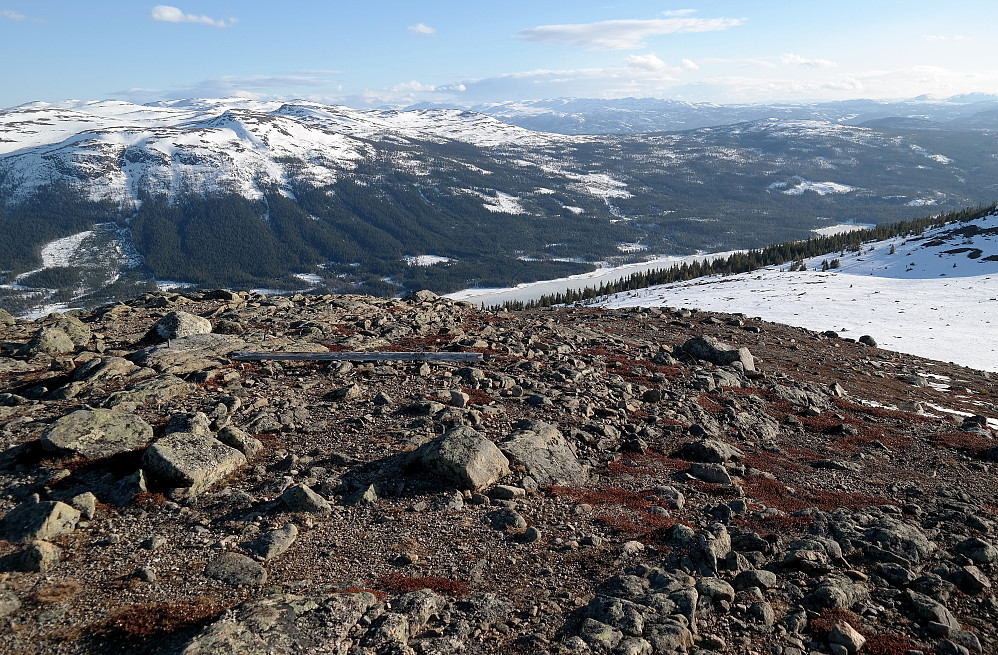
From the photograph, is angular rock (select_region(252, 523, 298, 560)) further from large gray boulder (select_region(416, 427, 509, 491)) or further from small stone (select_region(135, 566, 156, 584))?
large gray boulder (select_region(416, 427, 509, 491))

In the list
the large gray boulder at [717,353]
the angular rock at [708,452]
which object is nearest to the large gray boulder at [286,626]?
the angular rock at [708,452]

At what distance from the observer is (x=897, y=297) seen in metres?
52.8

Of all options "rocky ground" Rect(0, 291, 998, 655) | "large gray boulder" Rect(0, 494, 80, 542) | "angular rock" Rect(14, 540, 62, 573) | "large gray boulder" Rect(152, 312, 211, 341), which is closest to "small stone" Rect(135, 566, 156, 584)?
"rocky ground" Rect(0, 291, 998, 655)

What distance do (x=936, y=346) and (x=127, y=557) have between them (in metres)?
46.4

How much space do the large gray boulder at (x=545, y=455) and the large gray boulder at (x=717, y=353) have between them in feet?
47.9

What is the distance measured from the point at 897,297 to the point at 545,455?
173 ft

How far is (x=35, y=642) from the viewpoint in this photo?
8617mm

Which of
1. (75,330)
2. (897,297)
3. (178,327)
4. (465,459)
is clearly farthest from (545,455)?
(897,297)

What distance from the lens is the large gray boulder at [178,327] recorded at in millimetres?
23469

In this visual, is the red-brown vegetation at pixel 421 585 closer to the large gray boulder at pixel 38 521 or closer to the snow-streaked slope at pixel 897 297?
the large gray boulder at pixel 38 521

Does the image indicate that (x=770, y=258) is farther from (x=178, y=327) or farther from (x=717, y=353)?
(x=178, y=327)

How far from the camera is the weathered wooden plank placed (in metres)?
21.7

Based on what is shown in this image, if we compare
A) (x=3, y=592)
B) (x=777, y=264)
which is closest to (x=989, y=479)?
(x=3, y=592)

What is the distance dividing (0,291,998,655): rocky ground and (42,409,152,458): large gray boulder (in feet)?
0.20
